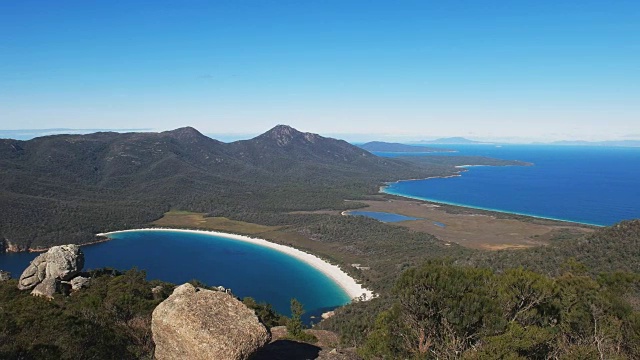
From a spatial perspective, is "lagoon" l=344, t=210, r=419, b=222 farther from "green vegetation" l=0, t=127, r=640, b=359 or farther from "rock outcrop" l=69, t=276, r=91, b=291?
"rock outcrop" l=69, t=276, r=91, b=291

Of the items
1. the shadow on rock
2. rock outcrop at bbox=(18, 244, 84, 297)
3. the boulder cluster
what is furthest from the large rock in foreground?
rock outcrop at bbox=(18, 244, 84, 297)

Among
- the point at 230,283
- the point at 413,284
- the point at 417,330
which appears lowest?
the point at 230,283

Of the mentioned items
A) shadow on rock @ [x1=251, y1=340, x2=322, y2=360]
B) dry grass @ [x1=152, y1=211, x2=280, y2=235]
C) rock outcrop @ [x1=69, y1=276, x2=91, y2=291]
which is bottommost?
dry grass @ [x1=152, y1=211, x2=280, y2=235]

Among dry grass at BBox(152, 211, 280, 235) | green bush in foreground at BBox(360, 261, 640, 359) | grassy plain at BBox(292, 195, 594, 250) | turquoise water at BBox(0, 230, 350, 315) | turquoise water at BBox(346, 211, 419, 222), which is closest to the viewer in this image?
green bush in foreground at BBox(360, 261, 640, 359)

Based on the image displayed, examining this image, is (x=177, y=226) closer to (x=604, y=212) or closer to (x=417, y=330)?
(x=417, y=330)

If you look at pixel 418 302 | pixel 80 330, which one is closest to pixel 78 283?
pixel 80 330

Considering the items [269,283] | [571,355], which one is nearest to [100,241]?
[269,283]
